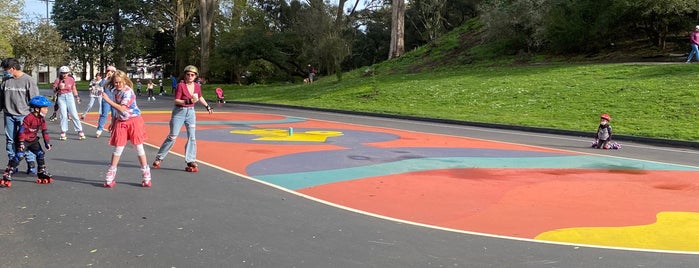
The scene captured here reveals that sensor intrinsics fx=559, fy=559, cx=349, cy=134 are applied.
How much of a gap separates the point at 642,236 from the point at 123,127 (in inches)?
252

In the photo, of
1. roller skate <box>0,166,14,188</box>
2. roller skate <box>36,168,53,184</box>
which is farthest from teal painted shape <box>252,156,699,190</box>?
roller skate <box>0,166,14,188</box>

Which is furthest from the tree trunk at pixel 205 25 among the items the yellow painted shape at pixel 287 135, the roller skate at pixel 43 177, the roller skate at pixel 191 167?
the roller skate at pixel 43 177

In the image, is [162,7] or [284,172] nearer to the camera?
[284,172]

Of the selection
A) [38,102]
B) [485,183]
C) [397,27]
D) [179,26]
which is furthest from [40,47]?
[485,183]

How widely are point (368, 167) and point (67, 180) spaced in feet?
15.8

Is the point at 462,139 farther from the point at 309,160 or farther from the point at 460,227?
the point at 460,227

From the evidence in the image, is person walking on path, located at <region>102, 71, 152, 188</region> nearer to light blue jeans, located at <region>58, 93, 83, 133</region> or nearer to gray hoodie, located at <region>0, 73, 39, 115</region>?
gray hoodie, located at <region>0, 73, 39, 115</region>

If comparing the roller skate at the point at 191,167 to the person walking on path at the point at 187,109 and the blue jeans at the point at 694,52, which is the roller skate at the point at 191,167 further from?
the blue jeans at the point at 694,52

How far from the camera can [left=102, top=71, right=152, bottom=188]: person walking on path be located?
744 cm

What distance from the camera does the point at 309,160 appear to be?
10.6 metres

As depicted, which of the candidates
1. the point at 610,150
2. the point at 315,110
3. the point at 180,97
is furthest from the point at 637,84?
the point at 180,97

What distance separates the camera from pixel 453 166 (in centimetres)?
1031

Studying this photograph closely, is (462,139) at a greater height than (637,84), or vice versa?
(637,84)

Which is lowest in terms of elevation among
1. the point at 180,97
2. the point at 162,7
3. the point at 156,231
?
the point at 156,231
